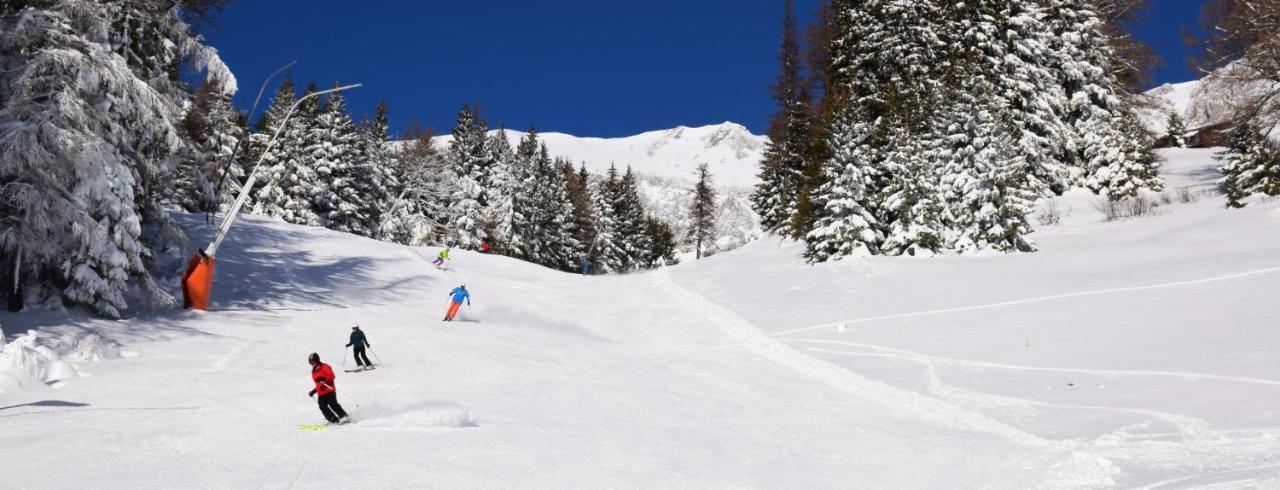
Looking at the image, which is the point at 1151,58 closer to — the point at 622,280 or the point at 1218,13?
the point at 1218,13

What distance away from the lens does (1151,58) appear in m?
45.1

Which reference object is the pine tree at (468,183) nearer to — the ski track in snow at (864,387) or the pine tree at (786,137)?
the pine tree at (786,137)

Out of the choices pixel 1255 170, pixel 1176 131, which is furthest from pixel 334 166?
pixel 1176 131

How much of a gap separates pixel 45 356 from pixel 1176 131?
202 ft

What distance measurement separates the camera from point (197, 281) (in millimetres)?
18812

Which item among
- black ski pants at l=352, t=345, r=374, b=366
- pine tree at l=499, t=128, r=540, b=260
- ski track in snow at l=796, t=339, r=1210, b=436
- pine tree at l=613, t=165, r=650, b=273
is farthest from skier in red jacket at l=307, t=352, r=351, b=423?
pine tree at l=613, t=165, r=650, b=273

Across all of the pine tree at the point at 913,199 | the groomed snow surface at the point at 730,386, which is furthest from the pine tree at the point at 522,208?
the pine tree at the point at 913,199

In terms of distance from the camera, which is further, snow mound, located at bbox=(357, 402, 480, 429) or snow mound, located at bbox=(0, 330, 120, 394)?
snow mound, located at bbox=(0, 330, 120, 394)

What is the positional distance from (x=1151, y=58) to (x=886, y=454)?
46356 mm

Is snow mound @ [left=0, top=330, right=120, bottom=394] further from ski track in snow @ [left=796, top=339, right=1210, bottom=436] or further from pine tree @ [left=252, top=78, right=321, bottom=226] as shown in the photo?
pine tree @ [left=252, top=78, right=321, bottom=226]

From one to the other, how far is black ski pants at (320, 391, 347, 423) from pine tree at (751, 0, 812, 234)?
39645 millimetres

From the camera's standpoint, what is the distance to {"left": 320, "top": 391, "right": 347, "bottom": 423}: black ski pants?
401 inches

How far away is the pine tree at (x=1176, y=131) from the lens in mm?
50625

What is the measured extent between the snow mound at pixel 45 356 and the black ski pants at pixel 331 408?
487 cm
